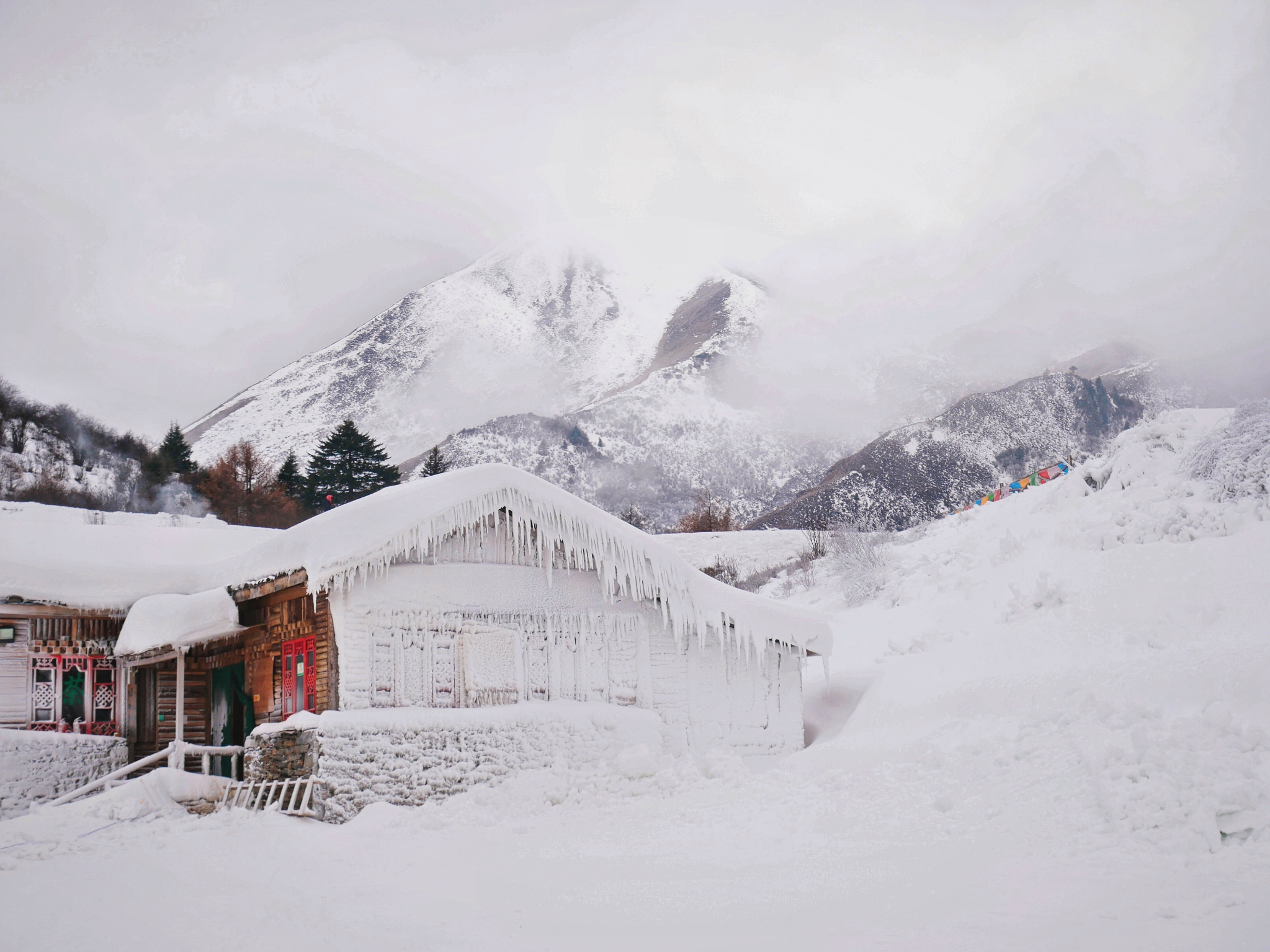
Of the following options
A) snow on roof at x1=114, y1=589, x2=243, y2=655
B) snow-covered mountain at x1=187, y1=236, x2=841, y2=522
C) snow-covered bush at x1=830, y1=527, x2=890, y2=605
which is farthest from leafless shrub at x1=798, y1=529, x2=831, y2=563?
snow-covered mountain at x1=187, y1=236, x2=841, y2=522

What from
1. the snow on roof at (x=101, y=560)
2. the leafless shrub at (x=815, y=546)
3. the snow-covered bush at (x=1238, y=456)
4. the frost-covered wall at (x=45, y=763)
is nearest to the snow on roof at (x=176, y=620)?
the snow on roof at (x=101, y=560)

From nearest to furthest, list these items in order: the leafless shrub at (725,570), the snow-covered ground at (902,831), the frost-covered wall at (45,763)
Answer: the snow-covered ground at (902,831)
the frost-covered wall at (45,763)
the leafless shrub at (725,570)

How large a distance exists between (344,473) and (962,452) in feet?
139

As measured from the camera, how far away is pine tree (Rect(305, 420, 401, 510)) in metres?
43.6

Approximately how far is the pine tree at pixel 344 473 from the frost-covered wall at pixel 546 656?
1180 inches

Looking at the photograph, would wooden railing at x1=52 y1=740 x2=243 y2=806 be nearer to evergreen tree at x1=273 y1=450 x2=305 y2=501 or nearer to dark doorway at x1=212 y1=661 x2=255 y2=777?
dark doorway at x1=212 y1=661 x2=255 y2=777

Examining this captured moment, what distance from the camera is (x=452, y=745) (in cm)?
1338

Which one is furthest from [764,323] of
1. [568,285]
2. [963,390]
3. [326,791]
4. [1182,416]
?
[326,791]

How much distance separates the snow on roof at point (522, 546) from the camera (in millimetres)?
13344

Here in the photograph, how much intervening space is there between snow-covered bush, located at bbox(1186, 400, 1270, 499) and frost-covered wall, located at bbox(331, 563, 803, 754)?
727cm

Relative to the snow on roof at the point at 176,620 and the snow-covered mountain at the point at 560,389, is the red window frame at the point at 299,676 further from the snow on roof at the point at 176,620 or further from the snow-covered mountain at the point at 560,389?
the snow-covered mountain at the point at 560,389

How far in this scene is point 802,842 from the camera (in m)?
10.3

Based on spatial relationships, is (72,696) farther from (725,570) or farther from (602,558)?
(725,570)

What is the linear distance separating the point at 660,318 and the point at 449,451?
8633 cm
